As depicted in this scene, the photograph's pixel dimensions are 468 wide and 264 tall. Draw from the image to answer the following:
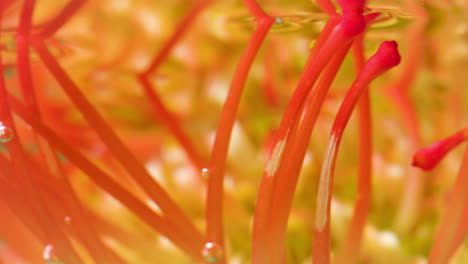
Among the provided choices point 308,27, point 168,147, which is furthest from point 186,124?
point 308,27

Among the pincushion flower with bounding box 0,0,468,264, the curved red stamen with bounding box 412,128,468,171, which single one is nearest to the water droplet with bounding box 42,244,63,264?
the pincushion flower with bounding box 0,0,468,264

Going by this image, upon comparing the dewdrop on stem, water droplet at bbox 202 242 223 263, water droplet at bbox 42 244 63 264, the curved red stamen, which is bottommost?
water droplet at bbox 202 242 223 263

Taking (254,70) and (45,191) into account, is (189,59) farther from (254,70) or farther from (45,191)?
(45,191)

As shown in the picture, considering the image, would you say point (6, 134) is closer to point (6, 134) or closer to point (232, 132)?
point (6, 134)

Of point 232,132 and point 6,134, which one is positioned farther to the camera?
point 232,132

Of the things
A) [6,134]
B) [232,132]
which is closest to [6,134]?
[6,134]

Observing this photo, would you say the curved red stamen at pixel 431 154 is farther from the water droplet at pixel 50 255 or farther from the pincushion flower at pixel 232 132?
the water droplet at pixel 50 255

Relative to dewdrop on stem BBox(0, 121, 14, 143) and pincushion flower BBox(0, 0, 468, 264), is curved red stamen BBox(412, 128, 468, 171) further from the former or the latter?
dewdrop on stem BBox(0, 121, 14, 143)

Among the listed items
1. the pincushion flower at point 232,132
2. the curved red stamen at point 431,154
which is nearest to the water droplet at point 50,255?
the pincushion flower at point 232,132
